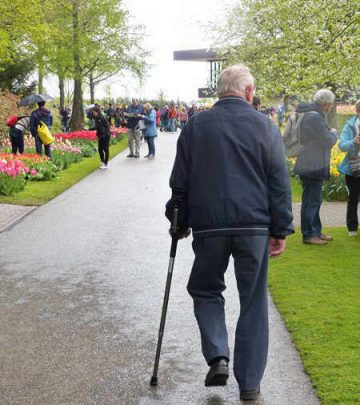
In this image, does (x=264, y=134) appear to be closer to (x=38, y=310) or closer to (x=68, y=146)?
(x=38, y=310)

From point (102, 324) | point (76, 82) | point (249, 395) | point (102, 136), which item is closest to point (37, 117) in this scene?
point (102, 136)

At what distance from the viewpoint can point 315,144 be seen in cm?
821

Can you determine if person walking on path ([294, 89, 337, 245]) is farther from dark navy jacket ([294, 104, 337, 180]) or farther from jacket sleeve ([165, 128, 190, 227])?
jacket sleeve ([165, 128, 190, 227])

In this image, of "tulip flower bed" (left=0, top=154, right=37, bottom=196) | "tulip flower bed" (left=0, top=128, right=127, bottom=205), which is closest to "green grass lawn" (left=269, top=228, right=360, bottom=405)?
"tulip flower bed" (left=0, top=128, right=127, bottom=205)

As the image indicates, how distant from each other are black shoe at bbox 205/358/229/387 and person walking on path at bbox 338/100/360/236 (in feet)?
16.4

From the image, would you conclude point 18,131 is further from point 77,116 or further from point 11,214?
point 77,116

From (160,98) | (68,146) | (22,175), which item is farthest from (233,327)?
(160,98)

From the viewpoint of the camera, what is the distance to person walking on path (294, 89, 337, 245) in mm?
8141

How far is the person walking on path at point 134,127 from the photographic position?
2311 cm

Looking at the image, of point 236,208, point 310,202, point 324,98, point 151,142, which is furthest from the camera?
point 151,142

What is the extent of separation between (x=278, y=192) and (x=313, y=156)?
4.49 m

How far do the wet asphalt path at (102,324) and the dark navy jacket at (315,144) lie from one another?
5.72 ft

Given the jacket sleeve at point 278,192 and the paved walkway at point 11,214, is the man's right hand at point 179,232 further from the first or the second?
the paved walkway at point 11,214

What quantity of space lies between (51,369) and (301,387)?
1.56m
